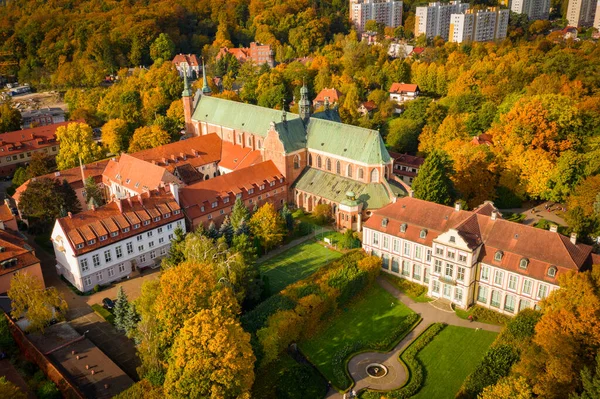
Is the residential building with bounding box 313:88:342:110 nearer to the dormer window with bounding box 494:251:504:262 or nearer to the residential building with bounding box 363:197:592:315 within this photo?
A: the residential building with bounding box 363:197:592:315

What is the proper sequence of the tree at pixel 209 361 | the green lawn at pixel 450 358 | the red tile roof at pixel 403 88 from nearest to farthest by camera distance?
the tree at pixel 209 361 < the green lawn at pixel 450 358 < the red tile roof at pixel 403 88

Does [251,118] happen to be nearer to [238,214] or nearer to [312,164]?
[312,164]

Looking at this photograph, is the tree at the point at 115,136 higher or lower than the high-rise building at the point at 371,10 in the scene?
lower

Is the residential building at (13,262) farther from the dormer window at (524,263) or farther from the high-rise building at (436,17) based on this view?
the high-rise building at (436,17)

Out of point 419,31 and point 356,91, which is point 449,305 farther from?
point 419,31

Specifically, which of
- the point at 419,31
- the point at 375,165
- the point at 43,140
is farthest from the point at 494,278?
the point at 419,31

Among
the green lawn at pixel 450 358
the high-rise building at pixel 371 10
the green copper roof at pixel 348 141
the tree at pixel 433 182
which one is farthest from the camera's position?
the high-rise building at pixel 371 10

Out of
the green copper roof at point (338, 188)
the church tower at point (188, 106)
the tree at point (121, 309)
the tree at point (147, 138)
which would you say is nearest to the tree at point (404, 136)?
the green copper roof at point (338, 188)
